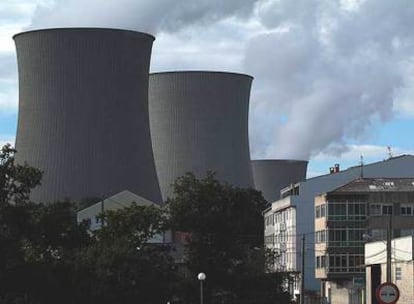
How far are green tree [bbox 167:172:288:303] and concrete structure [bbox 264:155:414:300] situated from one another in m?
25.9

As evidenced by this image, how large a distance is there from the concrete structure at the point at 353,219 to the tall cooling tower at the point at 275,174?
33.5 m

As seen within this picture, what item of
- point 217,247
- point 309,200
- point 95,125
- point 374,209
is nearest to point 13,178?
point 217,247

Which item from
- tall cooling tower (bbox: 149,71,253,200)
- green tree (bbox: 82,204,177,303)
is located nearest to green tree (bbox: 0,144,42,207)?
green tree (bbox: 82,204,177,303)

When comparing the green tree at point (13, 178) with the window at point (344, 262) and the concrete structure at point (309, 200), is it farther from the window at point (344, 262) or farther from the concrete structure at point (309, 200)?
the concrete structure at point (309, 200)

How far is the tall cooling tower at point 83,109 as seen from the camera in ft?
204

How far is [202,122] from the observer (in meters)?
74.4

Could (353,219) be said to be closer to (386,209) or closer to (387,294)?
(386,209)

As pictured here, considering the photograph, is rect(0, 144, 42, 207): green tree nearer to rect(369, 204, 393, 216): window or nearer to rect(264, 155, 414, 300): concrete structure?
rect(369, 204, 393, 216): window

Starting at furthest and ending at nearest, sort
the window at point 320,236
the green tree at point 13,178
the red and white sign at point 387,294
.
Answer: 1. the window at point 320,236
2. the green tree at point 13,178
3. the red and white sign at point 387,294

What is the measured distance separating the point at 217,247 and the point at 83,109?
2389 cm

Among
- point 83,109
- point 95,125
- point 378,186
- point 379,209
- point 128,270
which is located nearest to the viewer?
point 128,270

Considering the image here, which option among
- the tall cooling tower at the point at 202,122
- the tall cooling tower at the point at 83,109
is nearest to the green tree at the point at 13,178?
the tall cooling tower at the point at 83,109

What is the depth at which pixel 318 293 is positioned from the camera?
64688 millimetres

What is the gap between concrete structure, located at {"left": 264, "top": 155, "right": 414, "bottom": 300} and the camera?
227 ft
